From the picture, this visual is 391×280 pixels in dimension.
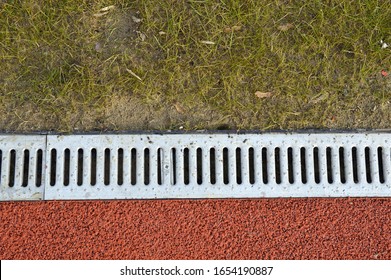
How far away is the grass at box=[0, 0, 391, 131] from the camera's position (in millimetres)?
2350

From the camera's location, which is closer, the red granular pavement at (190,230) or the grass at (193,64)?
the red granular pavement at (190,230)

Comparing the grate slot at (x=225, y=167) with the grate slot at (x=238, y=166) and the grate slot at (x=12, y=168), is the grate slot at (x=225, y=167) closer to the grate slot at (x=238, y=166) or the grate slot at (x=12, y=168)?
the grate slot at (x=238, y=166)

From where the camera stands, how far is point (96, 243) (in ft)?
7.30

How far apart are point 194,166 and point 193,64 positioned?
550 millimetres

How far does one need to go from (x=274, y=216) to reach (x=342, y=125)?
2.01ft

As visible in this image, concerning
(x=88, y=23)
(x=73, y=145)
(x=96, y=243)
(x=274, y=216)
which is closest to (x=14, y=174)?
(x=73, y=145)

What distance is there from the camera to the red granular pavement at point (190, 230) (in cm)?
222

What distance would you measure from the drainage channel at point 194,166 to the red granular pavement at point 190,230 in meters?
0.07

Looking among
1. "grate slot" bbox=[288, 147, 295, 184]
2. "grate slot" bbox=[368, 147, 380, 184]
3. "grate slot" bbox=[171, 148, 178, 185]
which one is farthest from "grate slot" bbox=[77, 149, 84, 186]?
"grate slot" bbox=[368, 147, 380, 184]

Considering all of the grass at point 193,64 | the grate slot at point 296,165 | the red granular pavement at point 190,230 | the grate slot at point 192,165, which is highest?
the grass at point 193,64

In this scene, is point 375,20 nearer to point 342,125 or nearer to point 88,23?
point 342,125

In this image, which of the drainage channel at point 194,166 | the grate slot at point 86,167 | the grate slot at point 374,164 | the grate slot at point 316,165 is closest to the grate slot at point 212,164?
the drainage channel at point 194,166

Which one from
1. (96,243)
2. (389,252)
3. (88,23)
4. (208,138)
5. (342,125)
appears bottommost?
(96,243)

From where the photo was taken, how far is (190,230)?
2.24 metres
